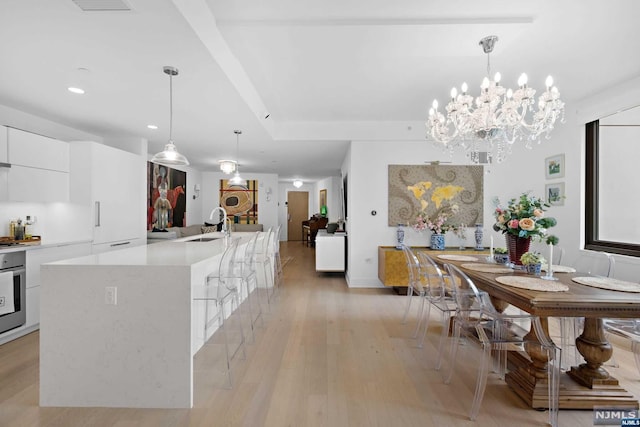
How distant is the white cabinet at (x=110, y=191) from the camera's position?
411 centimetres

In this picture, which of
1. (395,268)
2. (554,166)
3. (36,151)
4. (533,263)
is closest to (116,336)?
(36,151)

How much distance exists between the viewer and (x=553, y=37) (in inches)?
106

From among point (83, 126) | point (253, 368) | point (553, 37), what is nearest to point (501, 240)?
point (553, 37)

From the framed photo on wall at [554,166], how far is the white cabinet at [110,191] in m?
6.43

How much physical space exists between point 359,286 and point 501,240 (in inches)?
100

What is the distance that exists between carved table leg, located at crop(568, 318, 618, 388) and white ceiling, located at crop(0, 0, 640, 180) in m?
2.35

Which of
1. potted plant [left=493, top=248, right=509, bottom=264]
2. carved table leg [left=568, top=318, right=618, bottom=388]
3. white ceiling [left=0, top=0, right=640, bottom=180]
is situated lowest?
carved table leg [left=568, top=318, right=618, bottom=388]

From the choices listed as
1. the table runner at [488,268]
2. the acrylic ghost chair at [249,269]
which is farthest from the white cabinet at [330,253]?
the table runner at [488,268]

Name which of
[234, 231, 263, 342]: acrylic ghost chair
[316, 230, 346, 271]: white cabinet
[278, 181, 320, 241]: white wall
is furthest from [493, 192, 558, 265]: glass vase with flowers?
[278, 181, 320, 241]: white wall

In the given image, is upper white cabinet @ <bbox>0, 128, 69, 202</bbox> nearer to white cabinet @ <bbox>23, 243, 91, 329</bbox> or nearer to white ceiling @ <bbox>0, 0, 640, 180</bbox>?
white ceiling @ <bbox>0, 0, 640, 180</bbox>

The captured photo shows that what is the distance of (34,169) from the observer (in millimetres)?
3619

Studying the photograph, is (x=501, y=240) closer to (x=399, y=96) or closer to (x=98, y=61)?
(x=399, y=96)

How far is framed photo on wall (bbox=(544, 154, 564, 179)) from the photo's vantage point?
15.0ft

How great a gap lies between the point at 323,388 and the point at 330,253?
3.73 meters
